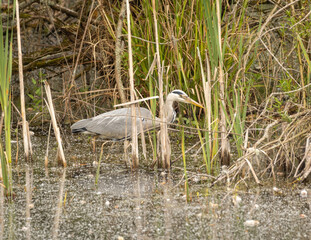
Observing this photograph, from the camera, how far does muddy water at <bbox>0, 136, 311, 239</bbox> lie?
3.24m

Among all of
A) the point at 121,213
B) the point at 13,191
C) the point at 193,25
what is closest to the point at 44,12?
the point at 193,25

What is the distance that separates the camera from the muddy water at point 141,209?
10.6 ft

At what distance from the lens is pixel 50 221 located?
3.51 metres

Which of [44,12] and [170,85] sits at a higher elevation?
[44,12]

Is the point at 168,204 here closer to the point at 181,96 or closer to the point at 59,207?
the point at 59,207

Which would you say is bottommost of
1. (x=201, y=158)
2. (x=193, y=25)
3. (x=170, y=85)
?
(x=201, y=158)

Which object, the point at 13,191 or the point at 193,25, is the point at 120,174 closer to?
the point at 13,191

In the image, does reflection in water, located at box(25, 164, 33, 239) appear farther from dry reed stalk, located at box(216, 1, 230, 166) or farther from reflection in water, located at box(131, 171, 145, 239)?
dry reed stalk, located at box(216, 1, 230, 166)

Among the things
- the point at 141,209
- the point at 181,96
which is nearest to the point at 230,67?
the point at 181,96

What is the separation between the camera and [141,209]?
3742mm

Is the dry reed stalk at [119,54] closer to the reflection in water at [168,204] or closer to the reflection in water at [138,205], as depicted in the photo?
the reflection in water at [138,205]

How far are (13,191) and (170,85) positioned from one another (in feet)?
6.96

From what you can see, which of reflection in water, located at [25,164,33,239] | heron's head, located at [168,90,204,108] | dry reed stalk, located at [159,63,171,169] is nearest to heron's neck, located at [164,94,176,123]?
heron's head, located at [168,90,204,108]

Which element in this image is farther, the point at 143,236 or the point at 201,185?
the point at 201,185
